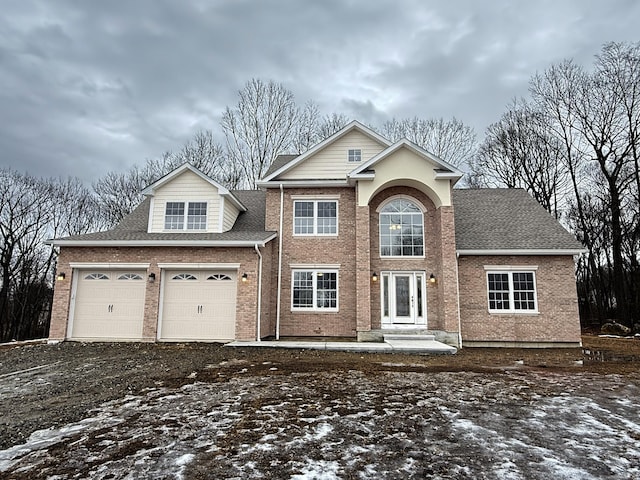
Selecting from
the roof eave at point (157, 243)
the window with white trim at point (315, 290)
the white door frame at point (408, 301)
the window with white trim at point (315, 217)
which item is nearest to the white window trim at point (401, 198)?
the white door frame at point (408, 301)

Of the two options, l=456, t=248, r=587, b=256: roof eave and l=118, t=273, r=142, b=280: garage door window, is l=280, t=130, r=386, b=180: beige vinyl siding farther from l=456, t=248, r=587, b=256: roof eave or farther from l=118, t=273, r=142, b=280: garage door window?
l=118, t=273, r=142, b=280: garage door window

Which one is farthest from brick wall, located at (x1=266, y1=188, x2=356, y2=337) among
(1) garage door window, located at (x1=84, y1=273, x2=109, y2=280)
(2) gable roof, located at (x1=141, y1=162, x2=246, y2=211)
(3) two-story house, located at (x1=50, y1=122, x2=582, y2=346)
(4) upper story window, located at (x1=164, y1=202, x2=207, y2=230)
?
(1) garage door window, located at (x1=84, y1=273, x2=109, y2=280)

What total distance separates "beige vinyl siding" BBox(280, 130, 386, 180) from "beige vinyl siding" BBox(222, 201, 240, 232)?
245cm

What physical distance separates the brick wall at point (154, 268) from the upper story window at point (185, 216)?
1594 mm

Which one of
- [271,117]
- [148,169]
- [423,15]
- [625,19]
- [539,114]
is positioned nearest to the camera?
[423,15]

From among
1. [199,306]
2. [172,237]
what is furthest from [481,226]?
[172,237]

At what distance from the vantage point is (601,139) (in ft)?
67.8

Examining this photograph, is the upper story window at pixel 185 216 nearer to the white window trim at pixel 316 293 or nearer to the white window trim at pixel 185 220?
the white window trim at pixel 185 220

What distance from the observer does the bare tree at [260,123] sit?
25.9 metres

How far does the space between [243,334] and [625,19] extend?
2147 cm

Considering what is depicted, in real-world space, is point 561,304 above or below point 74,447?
above

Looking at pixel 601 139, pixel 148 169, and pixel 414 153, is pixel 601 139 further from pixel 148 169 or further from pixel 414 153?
pixel 148 169

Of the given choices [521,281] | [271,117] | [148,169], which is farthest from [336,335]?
[148,169]

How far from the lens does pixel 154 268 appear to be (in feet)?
42.5
